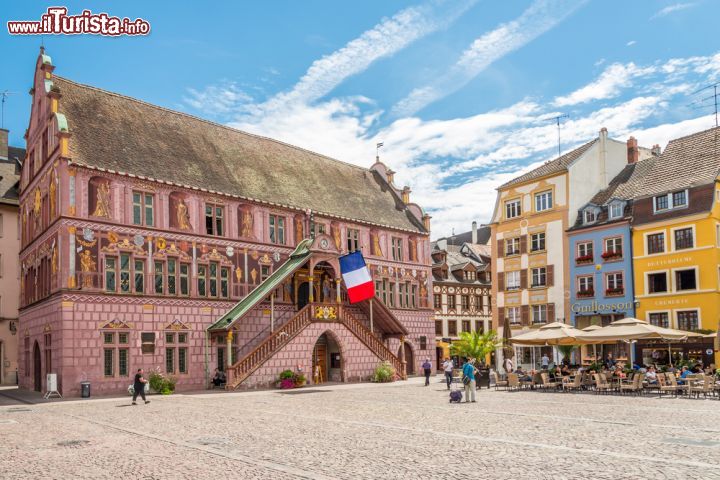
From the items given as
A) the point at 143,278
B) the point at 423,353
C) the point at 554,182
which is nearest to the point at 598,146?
the point at 554,182

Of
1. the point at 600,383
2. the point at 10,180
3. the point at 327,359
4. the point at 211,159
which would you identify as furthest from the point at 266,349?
the point at 10,180

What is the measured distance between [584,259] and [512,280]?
240 inches

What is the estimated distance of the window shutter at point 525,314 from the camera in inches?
1975

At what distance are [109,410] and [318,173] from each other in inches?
995

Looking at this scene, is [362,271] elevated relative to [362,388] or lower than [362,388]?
elevated

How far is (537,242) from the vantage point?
5050 cm

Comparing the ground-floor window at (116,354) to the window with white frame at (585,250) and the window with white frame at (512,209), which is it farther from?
the window with white frame at (512,209)

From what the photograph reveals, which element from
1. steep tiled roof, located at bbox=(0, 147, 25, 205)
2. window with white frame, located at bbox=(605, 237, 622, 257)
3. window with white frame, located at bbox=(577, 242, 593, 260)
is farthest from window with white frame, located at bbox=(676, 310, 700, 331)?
steep tiled roof, located at bbox=(0, 147, 25, 205)

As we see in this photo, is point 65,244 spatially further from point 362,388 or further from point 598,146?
point 598,146

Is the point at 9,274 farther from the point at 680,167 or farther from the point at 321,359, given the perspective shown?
the point at 680,167

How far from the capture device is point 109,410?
964 inches

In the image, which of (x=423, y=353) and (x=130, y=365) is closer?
(x=130, y=365)

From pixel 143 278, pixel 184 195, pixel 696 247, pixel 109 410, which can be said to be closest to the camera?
pixel 109 410

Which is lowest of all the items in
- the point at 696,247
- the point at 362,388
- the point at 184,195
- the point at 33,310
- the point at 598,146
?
the point at 362,388
